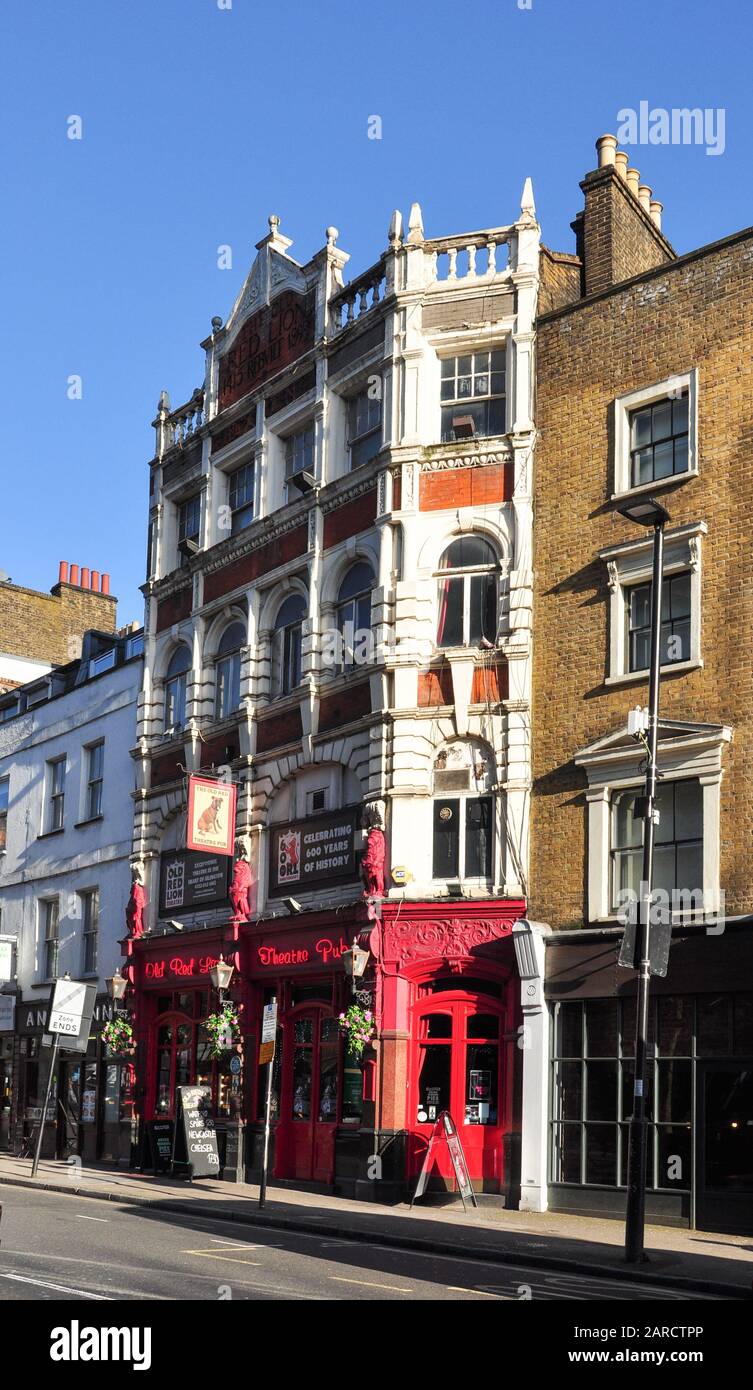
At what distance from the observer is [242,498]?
107 feet

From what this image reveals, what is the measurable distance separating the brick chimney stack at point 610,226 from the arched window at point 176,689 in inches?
475

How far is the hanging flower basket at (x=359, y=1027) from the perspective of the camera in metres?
24.6

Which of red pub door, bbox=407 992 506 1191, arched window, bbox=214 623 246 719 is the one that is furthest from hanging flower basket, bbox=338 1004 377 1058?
arched window, bbox=214 623 246 719

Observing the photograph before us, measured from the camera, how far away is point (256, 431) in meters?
31.6

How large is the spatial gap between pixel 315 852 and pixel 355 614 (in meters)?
4.39

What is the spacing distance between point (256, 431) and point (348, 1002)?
12339 millimetres

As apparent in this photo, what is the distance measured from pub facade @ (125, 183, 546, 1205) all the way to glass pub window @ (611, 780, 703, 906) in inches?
67.8

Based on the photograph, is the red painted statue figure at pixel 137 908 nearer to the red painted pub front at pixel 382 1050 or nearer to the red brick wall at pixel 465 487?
the red painted pub front at pixel 382 1050

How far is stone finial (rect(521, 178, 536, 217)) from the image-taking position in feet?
86.9

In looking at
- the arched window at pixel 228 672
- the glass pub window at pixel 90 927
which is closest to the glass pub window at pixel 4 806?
the glass pub window at pixel 90 927

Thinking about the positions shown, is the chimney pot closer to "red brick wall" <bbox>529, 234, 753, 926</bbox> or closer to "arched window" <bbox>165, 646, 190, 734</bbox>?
"red brick wall" <bbox>529, 234, 753, 926</bbox>

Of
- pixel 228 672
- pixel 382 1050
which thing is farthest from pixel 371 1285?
pixel 228 672

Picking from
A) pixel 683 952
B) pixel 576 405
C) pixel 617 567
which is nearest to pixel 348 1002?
pixel 683 952
